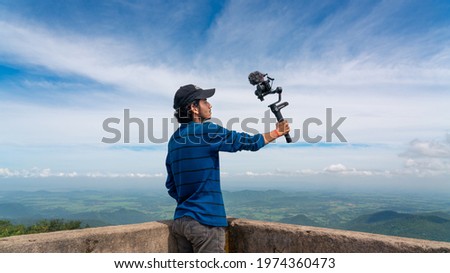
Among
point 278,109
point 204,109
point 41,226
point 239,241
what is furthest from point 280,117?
point 41,226

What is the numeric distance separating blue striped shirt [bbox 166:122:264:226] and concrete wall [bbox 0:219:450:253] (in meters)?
0.68

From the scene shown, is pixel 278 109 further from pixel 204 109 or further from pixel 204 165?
pixel 204 165

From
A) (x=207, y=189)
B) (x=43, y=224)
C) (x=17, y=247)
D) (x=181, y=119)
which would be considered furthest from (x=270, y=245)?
(x=43, y=224)

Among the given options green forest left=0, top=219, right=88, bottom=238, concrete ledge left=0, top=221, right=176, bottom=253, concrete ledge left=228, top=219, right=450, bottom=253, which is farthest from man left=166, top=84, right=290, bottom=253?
green forest left=0, top=219, right=88, bottom=238

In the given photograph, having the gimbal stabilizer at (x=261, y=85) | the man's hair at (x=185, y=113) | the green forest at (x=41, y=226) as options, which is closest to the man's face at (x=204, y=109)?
the man's hair at (x=185, y=113)

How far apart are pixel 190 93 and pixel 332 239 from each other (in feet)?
6.41

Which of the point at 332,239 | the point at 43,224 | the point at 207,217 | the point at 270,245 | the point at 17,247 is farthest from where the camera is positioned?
the point at 43,224

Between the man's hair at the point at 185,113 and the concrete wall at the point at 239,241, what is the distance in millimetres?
1175

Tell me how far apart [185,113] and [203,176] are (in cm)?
70

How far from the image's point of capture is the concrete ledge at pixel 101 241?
2697 millimetres

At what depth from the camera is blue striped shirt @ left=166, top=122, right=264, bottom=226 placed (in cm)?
288

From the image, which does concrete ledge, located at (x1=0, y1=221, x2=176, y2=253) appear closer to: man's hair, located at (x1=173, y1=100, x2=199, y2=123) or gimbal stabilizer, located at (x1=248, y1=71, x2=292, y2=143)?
man's hair, located at (x1=173, y1=100, x2=199, y2=123)

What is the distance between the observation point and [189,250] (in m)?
3.22

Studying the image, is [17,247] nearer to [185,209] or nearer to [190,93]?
[185,209]
